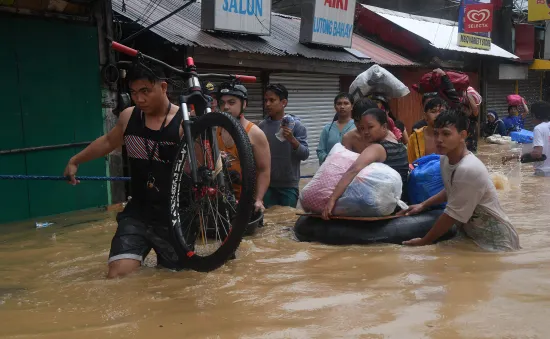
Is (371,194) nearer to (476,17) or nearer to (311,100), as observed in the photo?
(311,100)

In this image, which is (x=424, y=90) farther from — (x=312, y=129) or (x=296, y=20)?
(x=296, y=20)

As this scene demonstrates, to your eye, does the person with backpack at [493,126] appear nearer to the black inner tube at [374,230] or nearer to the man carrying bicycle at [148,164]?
the black inner tube at [374,230]

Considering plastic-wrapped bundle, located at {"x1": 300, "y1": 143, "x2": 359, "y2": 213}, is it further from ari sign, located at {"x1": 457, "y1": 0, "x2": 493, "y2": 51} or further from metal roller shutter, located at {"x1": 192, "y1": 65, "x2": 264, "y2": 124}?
ari sign, located at {"x1": 457, "y1": 0, "x2": 493, "y2": 51}

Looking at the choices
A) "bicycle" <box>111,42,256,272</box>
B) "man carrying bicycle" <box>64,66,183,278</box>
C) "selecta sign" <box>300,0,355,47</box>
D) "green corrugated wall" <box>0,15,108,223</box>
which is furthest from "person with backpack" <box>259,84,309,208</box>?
"selecta sign" <box>300,0,355,47</box>

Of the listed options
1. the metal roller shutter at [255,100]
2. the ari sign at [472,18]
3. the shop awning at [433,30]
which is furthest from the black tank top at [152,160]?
the ari sign at [472,18]

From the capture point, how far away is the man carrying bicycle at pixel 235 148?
4586 mm

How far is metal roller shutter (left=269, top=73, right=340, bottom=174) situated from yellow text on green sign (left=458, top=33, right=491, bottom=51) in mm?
5130

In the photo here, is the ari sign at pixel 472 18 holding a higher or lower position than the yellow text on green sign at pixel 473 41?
higher

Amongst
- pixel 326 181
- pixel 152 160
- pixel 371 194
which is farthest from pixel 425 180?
pixel 152 160

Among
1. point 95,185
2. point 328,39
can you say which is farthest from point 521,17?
point 95,185

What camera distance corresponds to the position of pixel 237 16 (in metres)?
10.6

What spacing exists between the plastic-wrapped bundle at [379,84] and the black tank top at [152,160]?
3.45 meters

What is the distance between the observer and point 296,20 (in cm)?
1609

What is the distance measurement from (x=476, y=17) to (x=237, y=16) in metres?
10.1
